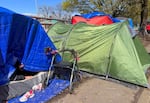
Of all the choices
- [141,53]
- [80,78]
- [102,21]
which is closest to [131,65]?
[80,78]

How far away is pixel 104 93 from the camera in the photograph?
16.9 feet

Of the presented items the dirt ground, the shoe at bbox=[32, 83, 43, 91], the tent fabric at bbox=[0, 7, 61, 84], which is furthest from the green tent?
the shoe at bbox=[32, 83, 43, 91]

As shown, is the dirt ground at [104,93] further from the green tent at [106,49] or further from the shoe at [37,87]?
the shoe at [37,87]

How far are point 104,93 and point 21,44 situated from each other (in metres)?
2.22

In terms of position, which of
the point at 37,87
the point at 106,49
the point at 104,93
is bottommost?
the point at 104,93

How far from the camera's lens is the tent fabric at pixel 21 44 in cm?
447

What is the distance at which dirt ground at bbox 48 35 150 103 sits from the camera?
4.71 m

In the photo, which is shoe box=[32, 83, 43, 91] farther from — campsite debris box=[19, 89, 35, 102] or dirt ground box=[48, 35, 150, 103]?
dirt ground box=[48, 35, 150, 103]

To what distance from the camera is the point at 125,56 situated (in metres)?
5.94

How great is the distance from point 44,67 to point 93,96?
5.06 feet

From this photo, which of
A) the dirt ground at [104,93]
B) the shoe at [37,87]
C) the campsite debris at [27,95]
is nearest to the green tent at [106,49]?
the dirt ground at [104,93]

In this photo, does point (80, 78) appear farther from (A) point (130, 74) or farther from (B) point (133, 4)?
(B) point (133, 4)

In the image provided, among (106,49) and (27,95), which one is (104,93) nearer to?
(106,49)

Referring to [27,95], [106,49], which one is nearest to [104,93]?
[106,49]
